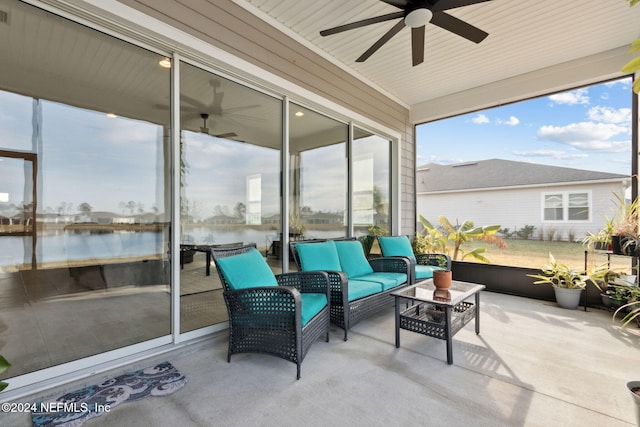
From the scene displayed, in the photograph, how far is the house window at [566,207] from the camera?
4.67 meters

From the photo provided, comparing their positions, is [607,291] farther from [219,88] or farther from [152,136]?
[152,136]

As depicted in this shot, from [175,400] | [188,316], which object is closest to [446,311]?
[175,400]

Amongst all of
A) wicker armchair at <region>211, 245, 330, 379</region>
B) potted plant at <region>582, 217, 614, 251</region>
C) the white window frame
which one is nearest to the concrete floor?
wicker armchair at <region>211, 245, 330, 379</region>

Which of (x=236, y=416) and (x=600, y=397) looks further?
(x=600, y=397)

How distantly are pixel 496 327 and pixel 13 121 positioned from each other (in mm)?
4899

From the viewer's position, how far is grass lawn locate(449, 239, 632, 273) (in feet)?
13.9

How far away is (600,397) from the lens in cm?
206

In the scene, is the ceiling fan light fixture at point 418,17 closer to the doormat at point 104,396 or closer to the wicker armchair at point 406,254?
the wicker armchair at point 406,254

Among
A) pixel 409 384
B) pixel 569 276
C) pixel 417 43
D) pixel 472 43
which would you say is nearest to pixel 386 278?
pixel 409 384

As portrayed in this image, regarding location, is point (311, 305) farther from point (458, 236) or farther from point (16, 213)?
point (458, 236)

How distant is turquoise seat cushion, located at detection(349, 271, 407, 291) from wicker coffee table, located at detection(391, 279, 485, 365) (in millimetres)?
367

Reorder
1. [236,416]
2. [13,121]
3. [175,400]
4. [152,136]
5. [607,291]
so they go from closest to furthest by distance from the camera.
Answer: [236,416], [175,400], [13,121], [152,136], [607,291]

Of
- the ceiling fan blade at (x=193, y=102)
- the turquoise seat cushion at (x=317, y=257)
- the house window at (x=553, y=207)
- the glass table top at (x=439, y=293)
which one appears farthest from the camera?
the house window at (x=553, y=207)

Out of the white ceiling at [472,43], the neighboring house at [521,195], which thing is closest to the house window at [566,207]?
the neighboring house at [521,195]
